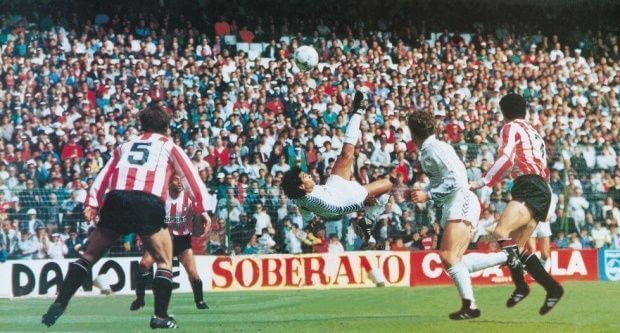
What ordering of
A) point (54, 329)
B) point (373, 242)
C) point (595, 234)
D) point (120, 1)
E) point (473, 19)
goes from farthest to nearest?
1. point (473, 19)
2. point (120, 1)
3. point (595, 234)
4. point (373, 242)
5. point (54, 329)

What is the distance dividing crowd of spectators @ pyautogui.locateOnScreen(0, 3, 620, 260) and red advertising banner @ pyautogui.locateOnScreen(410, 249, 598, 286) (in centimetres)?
28

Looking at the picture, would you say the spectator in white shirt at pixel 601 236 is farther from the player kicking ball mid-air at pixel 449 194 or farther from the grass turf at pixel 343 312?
the player kicking ball mid-air at pixel 449 194

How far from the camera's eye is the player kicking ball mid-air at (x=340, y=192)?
11953mm

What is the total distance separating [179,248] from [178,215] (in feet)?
1.66

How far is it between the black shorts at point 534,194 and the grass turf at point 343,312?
3.94ft

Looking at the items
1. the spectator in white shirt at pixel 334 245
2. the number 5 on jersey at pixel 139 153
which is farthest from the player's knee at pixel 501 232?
the spectator in white shirt at pixel 334 245

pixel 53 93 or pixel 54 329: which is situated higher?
pixel 53 93

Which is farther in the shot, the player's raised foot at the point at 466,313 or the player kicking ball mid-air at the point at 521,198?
the player kicking ball mid-air at the point at 521,198

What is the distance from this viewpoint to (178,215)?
14039 mm

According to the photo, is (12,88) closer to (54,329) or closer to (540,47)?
(54,329)

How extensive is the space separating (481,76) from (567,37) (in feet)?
12.4

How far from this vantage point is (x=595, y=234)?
20188 mm

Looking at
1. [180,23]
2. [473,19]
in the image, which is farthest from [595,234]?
[180,23]

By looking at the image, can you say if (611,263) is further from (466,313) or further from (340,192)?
(466,313)
